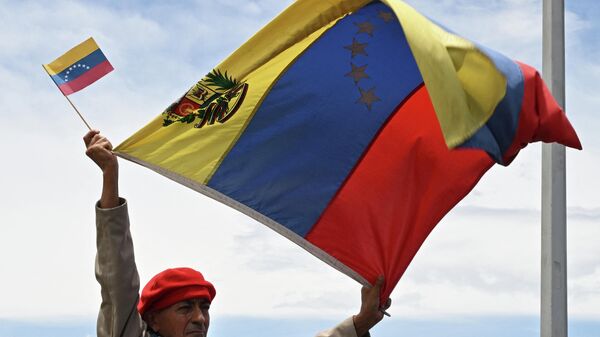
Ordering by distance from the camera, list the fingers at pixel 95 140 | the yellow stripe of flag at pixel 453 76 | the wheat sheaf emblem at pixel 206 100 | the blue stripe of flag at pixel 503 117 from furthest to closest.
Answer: the wheat sheaf emblem at pixel 206 100, the fingers at pixel 95 140, the blue stripe of flag at pixel 503 117, the yellow stripe of flag at pixel 453 76

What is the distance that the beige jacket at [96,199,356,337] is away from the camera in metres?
4.31

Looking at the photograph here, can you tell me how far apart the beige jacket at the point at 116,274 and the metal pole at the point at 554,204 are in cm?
387

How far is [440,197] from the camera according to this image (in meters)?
5.21

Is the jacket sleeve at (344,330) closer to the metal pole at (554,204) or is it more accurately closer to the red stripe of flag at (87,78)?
the red stripe of flag at (87,78)

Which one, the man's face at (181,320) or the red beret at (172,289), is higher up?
the red beret at (172,289)

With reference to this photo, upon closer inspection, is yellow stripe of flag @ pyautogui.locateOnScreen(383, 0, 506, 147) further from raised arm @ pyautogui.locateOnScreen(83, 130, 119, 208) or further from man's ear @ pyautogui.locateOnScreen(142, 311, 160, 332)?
man's ear @ pyautogui.locateOnScreen(142, 311, 160, 332)

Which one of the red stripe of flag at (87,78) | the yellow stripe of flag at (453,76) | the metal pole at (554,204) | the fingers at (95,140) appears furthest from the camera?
the metal pole at (554,204)

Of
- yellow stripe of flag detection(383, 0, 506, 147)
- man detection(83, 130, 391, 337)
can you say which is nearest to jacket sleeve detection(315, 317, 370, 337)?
man detection(83, 130, 391, 337)

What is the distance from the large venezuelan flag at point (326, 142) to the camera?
504cm

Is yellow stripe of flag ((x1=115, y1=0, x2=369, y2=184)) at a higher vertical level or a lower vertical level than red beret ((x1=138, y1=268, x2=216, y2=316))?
higher

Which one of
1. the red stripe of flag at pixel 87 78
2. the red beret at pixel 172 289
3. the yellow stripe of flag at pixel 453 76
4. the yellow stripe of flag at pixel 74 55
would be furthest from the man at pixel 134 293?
the yellow stripe of flag at pixel 453 76

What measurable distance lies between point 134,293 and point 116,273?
109 mm

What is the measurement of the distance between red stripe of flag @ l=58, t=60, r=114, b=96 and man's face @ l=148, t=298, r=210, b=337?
1025 mm

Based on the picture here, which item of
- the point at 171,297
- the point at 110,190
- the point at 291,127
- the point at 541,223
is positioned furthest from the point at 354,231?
the point at 541,223
